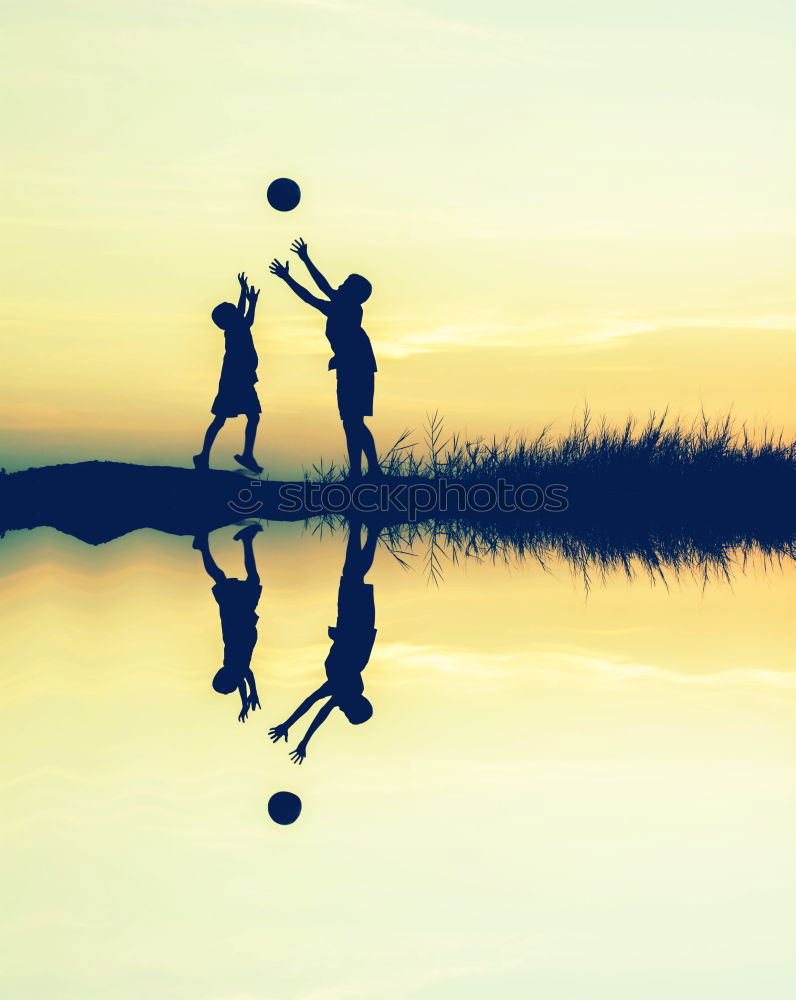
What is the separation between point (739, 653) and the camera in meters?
4.36

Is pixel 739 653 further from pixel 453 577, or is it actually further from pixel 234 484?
pixel 234 484

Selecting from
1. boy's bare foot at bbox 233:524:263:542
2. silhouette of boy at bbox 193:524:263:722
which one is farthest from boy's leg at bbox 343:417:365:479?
silhouette of boy at bbox 193:524:263:722

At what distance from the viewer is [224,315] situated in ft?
31.1

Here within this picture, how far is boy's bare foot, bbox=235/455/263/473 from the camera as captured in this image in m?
9.68

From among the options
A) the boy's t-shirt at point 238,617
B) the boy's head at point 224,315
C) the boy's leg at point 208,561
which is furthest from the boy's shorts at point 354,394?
the boy's t-shirt at point 238,617

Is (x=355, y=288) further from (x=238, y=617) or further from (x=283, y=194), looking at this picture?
(x=238, y=617)

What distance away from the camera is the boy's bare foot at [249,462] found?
9.68 metres

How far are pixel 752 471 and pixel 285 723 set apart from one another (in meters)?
7.93

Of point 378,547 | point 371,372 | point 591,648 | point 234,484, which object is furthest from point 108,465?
point 591,648

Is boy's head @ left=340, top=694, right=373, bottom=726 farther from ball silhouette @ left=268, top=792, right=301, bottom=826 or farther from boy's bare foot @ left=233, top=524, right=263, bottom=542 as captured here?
boy's bare foot @ left=233, top=524, right=263, bottom=542

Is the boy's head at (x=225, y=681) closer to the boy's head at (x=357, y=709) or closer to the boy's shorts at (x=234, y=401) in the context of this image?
the boy's head at (x=357, y=709)

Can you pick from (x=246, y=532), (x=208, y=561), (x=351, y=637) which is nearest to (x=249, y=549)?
(x=208, y=561)

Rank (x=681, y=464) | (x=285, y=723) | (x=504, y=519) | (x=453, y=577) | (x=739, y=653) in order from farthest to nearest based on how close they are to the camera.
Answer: (x=681, y=464), (x=504, y=519), (x=453, y=577), (x=739, y=653), (x=285, y=723)

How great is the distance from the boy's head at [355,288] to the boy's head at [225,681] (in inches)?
193
